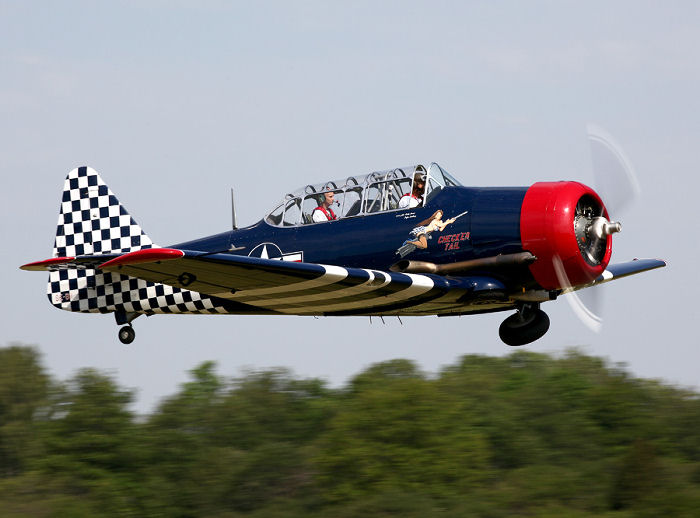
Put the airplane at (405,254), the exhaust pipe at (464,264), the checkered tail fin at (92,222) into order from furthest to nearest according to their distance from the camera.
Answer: the checkered tail fin at (92,222) → the exhaust pipe at (464,264) → the airplane at (405,254)

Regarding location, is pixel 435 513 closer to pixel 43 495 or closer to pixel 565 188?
pixel 43 495

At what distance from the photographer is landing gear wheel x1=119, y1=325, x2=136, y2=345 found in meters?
13.8

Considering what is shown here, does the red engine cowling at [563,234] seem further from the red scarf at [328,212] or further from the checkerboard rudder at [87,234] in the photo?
the checkerboard rudder at [87,234]

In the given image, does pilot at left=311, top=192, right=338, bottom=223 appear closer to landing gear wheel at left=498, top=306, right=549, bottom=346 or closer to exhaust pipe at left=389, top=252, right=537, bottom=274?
exhaust pipe at left=389, top=252, right=537, bottom=274

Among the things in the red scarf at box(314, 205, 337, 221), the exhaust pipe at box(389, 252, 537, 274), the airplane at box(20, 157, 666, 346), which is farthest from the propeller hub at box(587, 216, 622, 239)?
the red scarf at box(314, 205, 337, 221)

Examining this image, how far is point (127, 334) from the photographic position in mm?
13797

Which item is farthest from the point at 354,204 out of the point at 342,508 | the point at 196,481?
the point at 196,481

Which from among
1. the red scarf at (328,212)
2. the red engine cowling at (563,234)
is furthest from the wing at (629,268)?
the red scarf at (328,212)

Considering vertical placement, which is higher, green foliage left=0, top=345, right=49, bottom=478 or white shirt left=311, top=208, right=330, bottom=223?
white shirt left=311, top=208, right=330, bottom=223

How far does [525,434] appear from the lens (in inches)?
1419

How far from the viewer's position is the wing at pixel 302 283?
991 cm

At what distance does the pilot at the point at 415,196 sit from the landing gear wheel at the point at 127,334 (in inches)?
185

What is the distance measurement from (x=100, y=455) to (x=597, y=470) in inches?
711

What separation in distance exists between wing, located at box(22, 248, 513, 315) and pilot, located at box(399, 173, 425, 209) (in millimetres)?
1067
